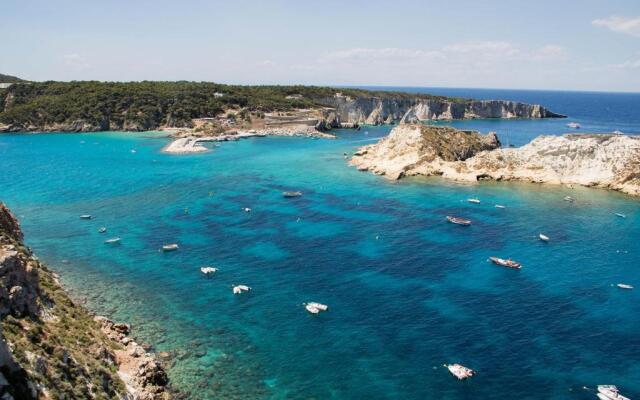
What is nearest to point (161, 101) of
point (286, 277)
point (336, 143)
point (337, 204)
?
point (336, 143)

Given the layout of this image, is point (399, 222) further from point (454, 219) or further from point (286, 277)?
point (286, 277)

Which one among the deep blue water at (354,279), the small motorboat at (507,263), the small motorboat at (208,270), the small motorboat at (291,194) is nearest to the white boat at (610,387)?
the deep blue water at (354,279)

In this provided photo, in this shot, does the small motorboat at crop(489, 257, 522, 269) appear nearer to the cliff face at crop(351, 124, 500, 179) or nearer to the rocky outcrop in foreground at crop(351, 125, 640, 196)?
the rocky outcrop in foreground at crop(351, 125, 640, 196)

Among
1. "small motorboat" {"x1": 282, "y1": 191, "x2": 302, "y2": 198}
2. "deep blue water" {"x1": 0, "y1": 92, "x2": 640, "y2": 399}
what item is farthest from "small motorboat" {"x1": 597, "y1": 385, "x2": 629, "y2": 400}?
"small motorboat" {"x1": 282, "y1": 191, "x2": 302, "y2": 198}

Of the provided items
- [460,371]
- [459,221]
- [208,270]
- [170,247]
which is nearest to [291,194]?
[459,221]

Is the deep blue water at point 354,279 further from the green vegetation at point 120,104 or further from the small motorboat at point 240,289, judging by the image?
the green vegetation at point 120,104
